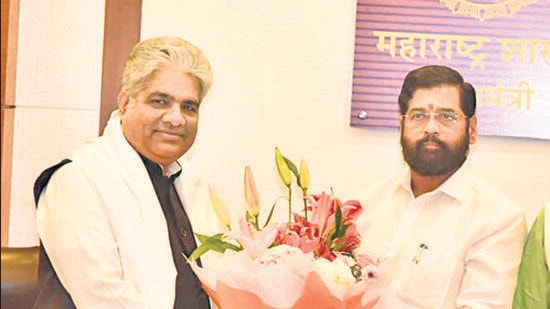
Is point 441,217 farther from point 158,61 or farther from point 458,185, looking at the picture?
point 158,61

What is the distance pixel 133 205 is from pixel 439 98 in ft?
2.99

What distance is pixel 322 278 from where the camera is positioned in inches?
69.3

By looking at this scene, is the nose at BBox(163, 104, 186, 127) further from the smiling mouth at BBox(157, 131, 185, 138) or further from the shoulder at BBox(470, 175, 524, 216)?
the shoulder at BBox(470, 175, 524, 216)

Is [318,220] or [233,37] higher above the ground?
[233,37]

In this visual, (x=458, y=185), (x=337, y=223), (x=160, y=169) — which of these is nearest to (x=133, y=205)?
(x=160, y=169)

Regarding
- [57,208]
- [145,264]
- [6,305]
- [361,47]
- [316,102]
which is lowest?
[6,305]

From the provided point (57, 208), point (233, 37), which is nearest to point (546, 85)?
point (233, 37)

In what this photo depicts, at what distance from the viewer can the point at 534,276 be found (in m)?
2.33

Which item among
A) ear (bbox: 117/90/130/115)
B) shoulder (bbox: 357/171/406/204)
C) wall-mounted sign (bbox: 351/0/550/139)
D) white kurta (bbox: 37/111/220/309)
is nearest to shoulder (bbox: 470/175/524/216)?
shoulder (bbox: 357/171/406/204)

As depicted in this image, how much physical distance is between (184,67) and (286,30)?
0.72m

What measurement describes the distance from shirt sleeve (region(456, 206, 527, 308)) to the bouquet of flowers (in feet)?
1.80

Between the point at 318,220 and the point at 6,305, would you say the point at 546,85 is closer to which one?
the point at 318,220

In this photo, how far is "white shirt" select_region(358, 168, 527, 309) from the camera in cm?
230

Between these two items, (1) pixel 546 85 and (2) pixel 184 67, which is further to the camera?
(1) pixel 546 85
